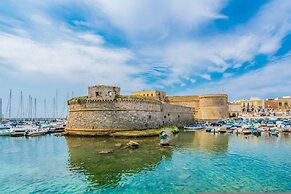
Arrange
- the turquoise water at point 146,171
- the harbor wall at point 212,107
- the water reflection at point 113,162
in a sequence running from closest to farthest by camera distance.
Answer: the turquoise water at point 146,171
the water reflection at point 113,162
the harbor wall at point 212,107

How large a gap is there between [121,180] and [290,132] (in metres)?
29.1

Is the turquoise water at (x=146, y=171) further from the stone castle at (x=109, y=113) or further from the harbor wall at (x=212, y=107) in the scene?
the harbor wall at (x=212, y=107)

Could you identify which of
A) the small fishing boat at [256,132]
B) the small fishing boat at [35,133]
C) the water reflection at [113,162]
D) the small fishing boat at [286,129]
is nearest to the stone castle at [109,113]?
the small fishing boat at [35,133]

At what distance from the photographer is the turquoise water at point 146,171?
32.6 feet

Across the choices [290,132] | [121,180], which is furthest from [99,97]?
[290,132]

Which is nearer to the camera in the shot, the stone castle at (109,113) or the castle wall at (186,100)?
the stone castle at (109,113)

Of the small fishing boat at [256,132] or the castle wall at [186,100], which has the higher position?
the castle wall at [186,100]

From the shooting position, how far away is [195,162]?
14.2 metres

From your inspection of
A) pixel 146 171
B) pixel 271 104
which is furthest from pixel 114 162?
pixel 271 104

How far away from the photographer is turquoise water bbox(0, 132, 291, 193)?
994 cm

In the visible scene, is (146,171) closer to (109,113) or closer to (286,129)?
(109,113)

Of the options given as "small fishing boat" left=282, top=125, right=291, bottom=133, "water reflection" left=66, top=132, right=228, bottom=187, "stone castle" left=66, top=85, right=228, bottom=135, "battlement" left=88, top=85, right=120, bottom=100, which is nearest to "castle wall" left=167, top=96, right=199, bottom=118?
"stone castle" left=66, top=85, right=228, bottom=135

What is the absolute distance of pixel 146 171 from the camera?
12.3 meters

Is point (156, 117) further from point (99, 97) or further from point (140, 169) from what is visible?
point (140, 169)
